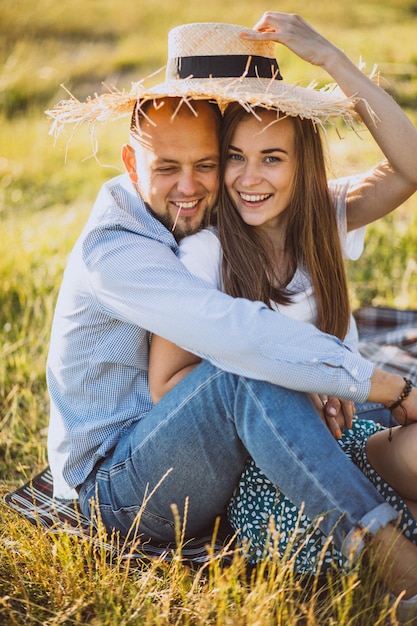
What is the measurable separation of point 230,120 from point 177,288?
850 millimetres

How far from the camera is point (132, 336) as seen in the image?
2.62 meters

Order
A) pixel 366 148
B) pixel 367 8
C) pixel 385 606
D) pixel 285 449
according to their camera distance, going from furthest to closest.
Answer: pixel 367 8
pixel 366 148
pixel 285 449
pixel 385 606

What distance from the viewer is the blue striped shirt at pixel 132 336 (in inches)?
88.2

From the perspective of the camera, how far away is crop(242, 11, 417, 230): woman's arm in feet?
9.02

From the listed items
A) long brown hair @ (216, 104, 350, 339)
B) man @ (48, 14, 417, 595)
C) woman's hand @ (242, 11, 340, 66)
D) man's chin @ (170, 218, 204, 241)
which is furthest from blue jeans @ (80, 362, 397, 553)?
woman's hand @ (242, 11, 340, 66)

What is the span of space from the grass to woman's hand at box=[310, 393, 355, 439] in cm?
52

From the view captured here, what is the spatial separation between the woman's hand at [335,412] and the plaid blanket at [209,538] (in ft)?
2.01

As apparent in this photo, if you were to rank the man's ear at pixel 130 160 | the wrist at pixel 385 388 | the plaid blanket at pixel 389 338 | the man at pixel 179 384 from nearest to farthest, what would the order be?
the man at pixel 179 384
the wrist at pixel 385 388
the man's ear at pixel 130 160
the plaid blanket at pixel 389 338

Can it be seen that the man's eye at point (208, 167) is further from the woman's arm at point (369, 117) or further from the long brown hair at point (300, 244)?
the woman's arm at point (369, 117)

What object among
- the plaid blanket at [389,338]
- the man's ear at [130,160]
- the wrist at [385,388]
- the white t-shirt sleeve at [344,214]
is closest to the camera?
the wrist at [385,388]

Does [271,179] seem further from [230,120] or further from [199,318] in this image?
[199,318]

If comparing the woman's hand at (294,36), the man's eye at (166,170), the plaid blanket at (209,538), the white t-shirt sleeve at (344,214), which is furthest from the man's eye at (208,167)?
the plaid blanket at (209,538)

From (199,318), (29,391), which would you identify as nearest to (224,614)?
(199,318)

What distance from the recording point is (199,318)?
2.27 m
